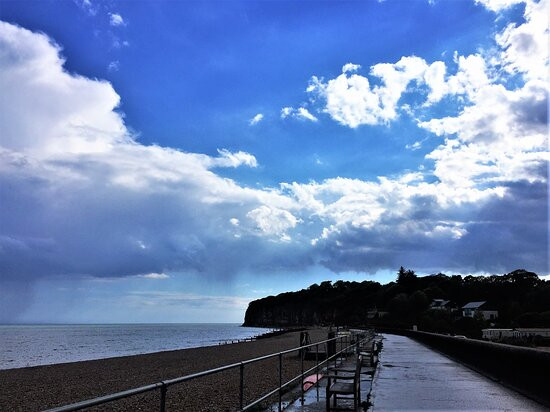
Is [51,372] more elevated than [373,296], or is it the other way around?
[373,296]

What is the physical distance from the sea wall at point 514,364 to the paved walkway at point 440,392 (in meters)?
0.25

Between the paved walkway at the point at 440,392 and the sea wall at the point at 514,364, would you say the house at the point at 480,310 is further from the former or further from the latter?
the paved walkway at the point at 440,392

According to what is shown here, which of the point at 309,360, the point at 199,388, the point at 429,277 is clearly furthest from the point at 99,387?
the point at 429,277

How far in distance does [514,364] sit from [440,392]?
82.7 inches

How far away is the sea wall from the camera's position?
377 inches

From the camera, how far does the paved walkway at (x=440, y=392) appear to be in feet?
30.3

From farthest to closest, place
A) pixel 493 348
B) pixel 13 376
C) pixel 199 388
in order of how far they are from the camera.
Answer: pixel 13 376
pixel 199 388
pixel 493 348

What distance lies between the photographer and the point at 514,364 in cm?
1190

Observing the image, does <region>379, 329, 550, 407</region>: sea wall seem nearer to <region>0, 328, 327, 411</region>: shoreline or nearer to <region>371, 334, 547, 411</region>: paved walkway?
<region>371, 334, 547, 411</region>: paved walkway

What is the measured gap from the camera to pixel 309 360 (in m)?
23.3

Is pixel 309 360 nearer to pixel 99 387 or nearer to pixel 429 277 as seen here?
pixel 99 387

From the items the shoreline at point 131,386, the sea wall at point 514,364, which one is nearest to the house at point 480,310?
the shoreline at point 131,386

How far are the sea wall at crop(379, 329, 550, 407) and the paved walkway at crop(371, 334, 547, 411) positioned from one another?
25cm

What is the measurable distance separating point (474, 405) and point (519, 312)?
100719mm
